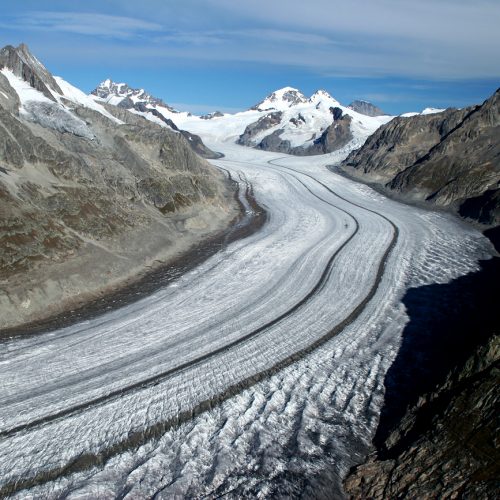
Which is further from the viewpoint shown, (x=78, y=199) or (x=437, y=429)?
(x=78, y=199)

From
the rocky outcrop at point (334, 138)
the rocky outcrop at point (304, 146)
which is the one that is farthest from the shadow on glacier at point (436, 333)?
the rocky outcrop at point (304, 146)

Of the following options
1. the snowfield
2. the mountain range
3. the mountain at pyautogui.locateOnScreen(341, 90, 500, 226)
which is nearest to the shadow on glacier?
the snowfield

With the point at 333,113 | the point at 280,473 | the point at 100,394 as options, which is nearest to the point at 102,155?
the point at 100,394

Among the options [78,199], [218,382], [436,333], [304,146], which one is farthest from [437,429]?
[304,146]

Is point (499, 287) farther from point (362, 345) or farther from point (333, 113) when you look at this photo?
point (333, 113)

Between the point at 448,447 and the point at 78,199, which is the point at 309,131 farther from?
the point at 448,447

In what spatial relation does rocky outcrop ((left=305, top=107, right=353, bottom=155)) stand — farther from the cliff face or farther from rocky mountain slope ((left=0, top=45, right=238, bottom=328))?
the cliff face
